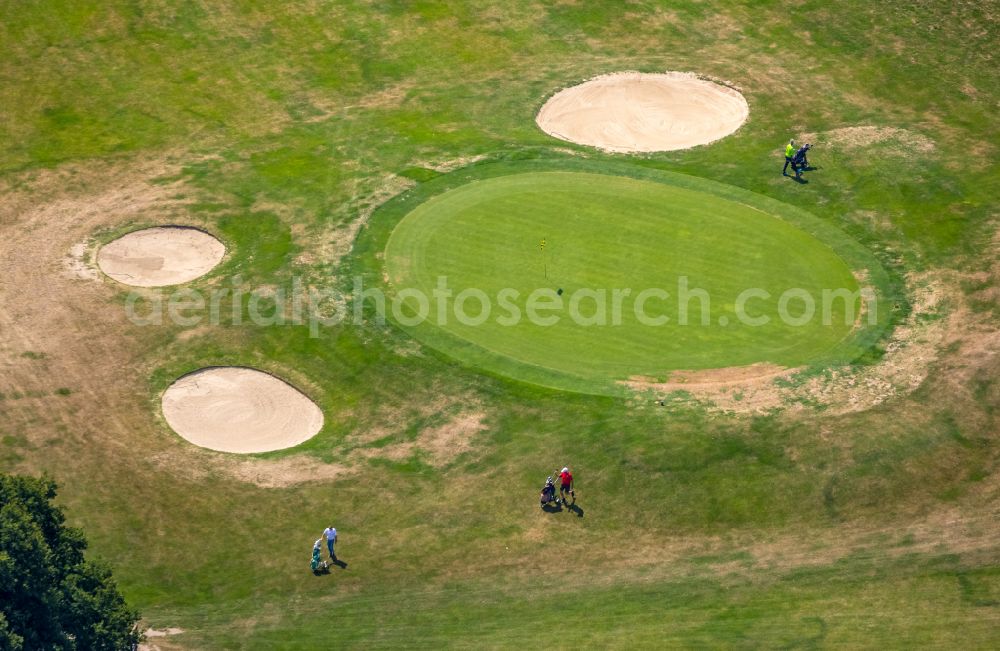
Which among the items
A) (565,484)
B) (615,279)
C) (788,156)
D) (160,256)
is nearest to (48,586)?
(565,484)

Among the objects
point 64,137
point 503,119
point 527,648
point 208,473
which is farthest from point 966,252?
point 64,137

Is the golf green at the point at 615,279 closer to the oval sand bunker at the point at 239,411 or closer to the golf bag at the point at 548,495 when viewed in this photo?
the golf bag at the point at 548,495

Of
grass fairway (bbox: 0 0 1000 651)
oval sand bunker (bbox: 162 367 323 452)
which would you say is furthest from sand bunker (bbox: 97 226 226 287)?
oval sand bunker (bbox: 162 367 323 452)

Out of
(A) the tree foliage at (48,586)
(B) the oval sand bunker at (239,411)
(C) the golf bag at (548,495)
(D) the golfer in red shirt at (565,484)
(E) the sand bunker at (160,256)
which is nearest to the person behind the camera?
(A) the tree foliage at (48,586)

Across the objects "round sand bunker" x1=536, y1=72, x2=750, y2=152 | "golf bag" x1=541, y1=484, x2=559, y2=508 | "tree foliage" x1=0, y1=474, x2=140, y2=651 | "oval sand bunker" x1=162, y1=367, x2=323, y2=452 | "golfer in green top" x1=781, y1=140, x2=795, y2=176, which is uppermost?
"round sand bunker" x1=536, y1=72, x2=750, y2=152

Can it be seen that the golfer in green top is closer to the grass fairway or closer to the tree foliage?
the grass fairway

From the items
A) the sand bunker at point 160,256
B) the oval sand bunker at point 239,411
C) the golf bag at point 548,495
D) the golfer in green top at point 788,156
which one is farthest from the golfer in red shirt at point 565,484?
the golfer in green top at point 788,156
